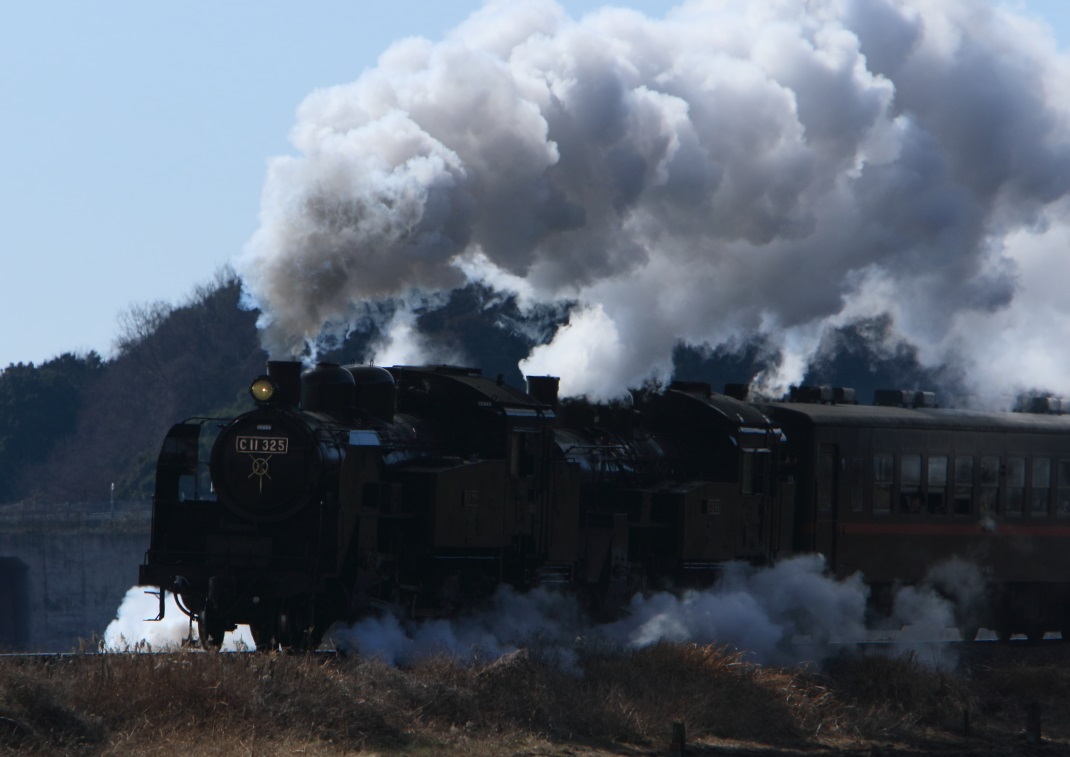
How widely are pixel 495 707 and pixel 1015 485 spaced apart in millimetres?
12273

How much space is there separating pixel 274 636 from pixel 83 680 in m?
4.01

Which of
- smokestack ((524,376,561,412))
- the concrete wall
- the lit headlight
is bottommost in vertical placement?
the concrete wall

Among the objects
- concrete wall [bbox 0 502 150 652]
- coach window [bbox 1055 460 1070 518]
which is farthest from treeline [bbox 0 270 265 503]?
coach window [bbox 1055 460 1070 518]

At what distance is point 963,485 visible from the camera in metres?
24.0

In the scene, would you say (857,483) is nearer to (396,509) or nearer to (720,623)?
(720,623)

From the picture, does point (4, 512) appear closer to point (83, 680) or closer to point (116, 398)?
point (116, 398)

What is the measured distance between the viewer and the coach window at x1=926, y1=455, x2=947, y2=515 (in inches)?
933

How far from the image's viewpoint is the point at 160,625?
66.9 ft

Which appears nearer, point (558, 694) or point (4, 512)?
point (558, 694)

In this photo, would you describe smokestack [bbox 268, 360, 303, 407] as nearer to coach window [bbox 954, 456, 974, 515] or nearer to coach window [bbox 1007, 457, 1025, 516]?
coach window [bbox 954, 456, 974, 515]

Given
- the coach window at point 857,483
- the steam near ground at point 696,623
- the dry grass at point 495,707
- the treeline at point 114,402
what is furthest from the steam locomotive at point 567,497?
the treeline at point 114,402

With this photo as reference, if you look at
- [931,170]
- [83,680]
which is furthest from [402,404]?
[931,170]

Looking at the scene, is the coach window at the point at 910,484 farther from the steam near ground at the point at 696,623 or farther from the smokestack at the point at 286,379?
the smokestack at the point at 286,379

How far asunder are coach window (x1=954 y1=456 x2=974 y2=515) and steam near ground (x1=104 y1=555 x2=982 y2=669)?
31.9 inches
